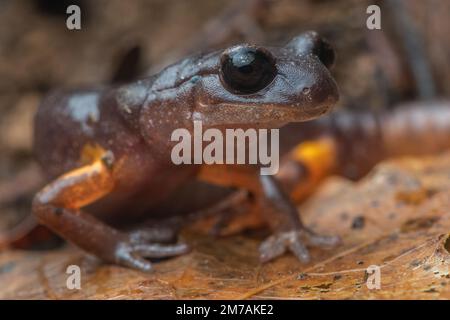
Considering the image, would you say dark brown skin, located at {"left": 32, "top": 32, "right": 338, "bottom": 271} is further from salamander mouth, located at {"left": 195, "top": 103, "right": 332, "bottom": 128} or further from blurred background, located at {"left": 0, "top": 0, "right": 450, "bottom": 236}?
blurred background, located at {"left": 0, "top": 0, "right": 450, "bottom": 236}

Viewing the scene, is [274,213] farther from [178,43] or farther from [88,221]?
[178,43]

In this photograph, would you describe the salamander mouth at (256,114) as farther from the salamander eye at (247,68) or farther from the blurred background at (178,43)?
the blurred background at (178,43)

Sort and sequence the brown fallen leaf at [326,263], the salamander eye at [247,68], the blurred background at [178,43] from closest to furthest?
the brown fallen leaf at [326,263] → the salamander eye at [247,68] → the blurred background at [178,43]

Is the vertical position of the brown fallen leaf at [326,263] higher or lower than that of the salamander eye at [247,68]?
lower

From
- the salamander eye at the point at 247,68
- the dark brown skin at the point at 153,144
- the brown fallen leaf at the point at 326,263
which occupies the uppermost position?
the salamander eye at the point at 247,68

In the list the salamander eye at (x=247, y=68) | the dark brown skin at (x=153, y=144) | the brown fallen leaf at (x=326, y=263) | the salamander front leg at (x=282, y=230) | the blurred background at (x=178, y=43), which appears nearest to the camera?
the brown fallen leaf at (x=326, y=263)

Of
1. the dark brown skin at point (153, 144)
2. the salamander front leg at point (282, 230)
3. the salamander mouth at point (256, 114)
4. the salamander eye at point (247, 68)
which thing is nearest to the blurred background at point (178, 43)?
the dark brown skin at point (153, 144)
